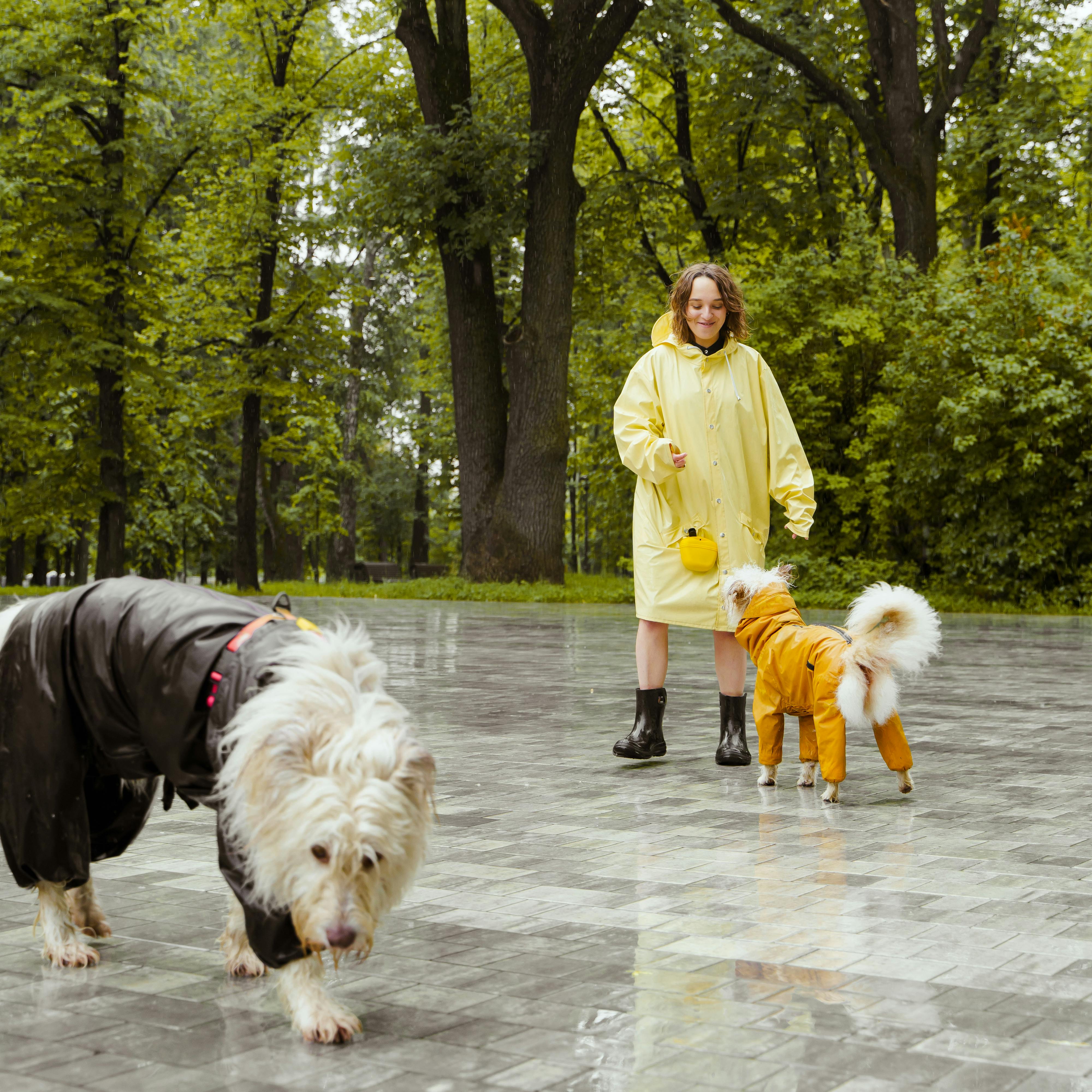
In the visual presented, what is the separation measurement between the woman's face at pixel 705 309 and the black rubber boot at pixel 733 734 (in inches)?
74.2

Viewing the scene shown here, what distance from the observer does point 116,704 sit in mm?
3506

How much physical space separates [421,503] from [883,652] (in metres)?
42.5

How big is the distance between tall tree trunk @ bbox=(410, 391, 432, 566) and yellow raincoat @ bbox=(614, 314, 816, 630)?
1489 inches

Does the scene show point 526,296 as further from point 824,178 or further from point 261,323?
point 824,178

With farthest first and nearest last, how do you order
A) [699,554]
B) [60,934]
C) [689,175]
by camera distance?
[689,175] → [699,554] → [60,934]

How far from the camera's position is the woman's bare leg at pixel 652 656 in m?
7.25

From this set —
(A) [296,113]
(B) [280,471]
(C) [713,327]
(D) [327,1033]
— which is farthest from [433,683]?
(B) [280,471]

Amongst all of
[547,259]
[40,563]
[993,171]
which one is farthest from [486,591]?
[40,563]

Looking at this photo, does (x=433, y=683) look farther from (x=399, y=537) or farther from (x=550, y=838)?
(x=399, y=537)

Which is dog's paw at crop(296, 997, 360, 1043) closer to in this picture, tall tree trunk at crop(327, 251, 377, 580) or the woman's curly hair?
the woman's curly hair

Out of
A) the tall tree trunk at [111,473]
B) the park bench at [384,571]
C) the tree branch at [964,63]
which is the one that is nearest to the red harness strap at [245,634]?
the tall tree trunk at [111,473]

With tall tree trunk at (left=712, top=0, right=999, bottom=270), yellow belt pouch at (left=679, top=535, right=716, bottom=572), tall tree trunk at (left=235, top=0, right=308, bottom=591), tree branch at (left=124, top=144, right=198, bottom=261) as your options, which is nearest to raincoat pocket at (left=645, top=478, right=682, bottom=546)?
yellow belt pouch at (left=679, top=535, right=716, bottom=572)

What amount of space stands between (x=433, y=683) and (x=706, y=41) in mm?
19293

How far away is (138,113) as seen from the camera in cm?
2531
